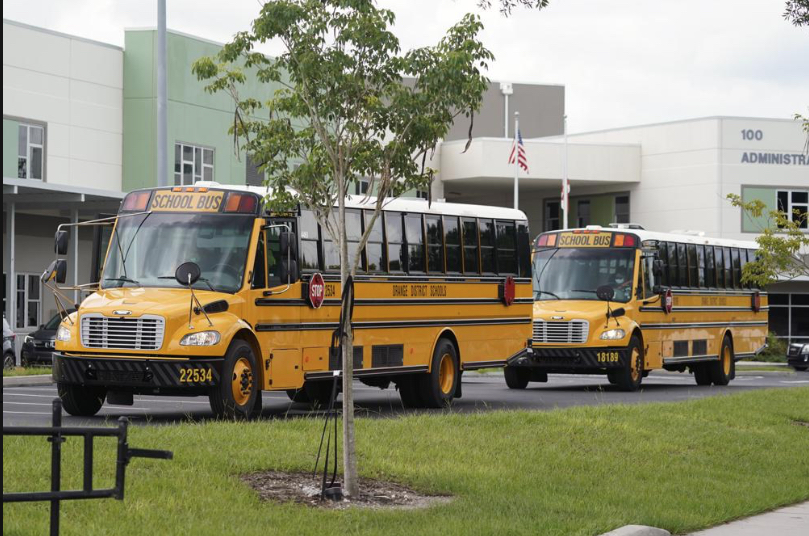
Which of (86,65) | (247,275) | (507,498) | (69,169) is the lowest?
(507,498)

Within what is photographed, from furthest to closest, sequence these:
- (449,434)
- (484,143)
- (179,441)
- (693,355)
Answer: (484,143), (693,355), (449,434), (179,441)

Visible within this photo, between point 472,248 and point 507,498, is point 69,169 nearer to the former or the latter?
point 472,248

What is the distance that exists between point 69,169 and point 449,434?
99.8 ft

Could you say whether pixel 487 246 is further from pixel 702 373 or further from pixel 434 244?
pixel 702 373

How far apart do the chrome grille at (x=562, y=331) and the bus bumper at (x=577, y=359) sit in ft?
0.54

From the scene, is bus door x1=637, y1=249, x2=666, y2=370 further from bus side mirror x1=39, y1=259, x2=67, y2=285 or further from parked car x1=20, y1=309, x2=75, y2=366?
parked car x1=20, y1=309, x2=75, y2=366

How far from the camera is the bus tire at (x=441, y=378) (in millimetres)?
20734

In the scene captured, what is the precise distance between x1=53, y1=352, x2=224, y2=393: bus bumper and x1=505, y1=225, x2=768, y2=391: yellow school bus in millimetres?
7930

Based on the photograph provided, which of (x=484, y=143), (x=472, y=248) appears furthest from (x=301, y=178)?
(x=484, y=143)

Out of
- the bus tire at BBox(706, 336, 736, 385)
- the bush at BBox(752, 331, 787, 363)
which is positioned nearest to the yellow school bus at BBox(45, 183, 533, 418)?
the bus tire at BBox(706, 336, 736, 385)

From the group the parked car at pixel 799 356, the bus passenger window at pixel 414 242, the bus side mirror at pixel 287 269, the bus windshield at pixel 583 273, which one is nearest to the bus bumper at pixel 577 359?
the bus windshield at pixel 583 273

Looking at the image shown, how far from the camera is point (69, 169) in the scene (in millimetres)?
42438

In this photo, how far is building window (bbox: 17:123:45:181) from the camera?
134 ft

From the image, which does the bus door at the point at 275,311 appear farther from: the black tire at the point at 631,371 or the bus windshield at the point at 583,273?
the bus windshield at the point at 583,273
